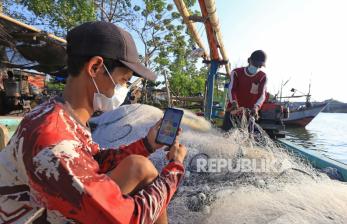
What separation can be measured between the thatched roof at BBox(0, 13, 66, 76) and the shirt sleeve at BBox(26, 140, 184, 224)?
5870 mm

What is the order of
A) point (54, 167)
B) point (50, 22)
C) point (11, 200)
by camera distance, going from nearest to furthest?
1. point (54, 167)
2. point (11, 200)
3. point (50, 22)

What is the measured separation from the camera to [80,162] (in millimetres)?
1192

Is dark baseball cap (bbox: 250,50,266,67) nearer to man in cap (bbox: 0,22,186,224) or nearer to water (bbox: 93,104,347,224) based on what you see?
water (bbox: 93,104,347,224)

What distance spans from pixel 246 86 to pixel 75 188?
467 cm

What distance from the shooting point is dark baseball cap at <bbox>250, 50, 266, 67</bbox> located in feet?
17.1

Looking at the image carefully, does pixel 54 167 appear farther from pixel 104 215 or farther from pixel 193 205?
Answer: pixel 193 205

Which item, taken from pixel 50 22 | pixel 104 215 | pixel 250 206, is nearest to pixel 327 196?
pixel 250 206

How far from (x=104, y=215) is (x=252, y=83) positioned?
Result: 465 cm

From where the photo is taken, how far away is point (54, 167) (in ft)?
3.68

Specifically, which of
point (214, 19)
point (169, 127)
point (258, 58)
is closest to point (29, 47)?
point (214, 19)

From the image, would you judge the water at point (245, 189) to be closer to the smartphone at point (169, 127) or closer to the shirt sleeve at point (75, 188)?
the smartphone at point (169, 127)

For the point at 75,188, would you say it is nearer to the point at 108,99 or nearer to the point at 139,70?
the point at 108,99

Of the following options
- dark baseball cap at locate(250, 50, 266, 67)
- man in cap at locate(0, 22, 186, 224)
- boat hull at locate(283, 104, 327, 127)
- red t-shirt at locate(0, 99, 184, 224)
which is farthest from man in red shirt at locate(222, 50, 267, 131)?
boat hull at locate(283, 104, 327, 127)

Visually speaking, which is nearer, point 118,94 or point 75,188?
point 75,188
